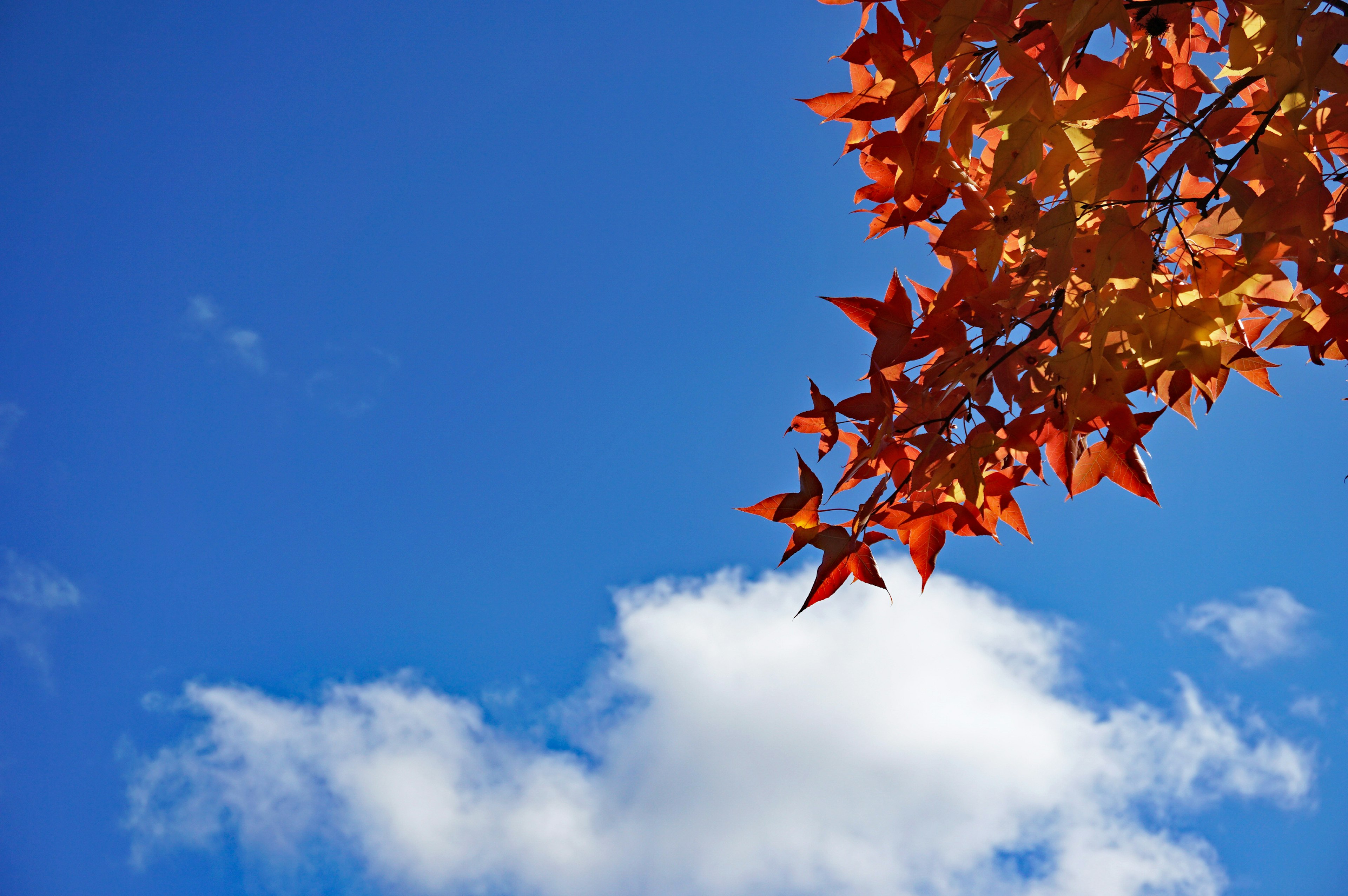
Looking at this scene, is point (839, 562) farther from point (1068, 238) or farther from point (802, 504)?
point (1068, 238)

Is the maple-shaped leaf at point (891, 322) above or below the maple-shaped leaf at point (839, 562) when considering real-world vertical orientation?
above

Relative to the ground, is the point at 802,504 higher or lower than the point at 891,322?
lower

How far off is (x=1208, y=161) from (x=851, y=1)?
765 mm

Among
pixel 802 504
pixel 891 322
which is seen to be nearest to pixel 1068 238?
pixel 891 322

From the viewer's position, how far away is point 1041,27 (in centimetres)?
130

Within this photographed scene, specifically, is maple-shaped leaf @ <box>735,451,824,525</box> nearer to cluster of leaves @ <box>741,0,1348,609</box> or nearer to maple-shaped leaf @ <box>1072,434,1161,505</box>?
cluster of leaves @ <box>741,0,1348,609</box>

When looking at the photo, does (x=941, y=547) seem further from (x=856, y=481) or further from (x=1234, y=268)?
(x=1234, y=268)

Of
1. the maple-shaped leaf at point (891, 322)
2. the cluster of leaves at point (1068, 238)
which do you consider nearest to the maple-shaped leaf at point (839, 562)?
the cluster of leaves at point (1068, 238)

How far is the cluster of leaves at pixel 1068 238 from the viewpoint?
1.25 metres

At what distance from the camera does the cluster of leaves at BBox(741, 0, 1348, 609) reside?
125cm

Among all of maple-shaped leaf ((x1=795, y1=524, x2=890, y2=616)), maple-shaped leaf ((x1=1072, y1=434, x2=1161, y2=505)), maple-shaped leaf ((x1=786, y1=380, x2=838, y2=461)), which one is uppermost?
maple-shaped leaf ((x1=786, y1=380, x2=838, y2=461))

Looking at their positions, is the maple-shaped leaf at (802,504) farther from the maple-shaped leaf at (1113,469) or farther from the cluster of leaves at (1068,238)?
the maple-shaped leaf at (1113,469)

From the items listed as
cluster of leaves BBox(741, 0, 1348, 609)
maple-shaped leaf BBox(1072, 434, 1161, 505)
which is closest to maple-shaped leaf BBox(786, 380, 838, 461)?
cluster of leaves BBox(741, 0, 1348, 609)

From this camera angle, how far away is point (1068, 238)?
1.30 meters
